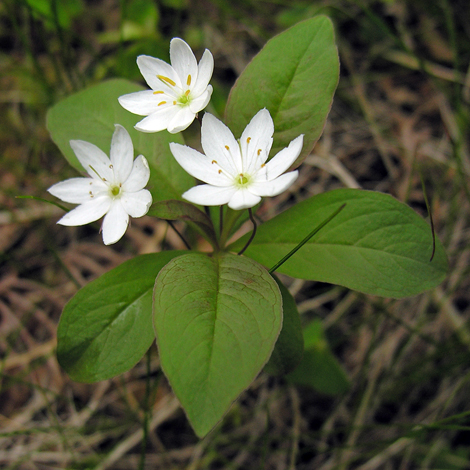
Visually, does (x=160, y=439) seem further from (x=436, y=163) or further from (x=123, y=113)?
(x=436, y=163)

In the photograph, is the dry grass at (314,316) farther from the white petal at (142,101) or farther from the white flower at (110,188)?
the white petal at (142,101)

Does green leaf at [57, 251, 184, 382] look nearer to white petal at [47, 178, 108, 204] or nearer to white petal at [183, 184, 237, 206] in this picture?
white petal at [47, 178, 108, 204]

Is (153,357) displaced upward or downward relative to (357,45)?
downward

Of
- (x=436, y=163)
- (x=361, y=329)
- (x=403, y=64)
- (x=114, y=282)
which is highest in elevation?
(x=403, y=64)

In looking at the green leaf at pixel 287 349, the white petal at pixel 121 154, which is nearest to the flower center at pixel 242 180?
the white petal at pixel 121 154

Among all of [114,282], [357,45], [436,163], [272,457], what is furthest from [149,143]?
[357,45]

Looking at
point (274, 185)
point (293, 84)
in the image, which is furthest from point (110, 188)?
point (293, 84)

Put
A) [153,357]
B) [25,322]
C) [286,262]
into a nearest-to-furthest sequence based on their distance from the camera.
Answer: [286,262] → [153,357] → [25,322]
